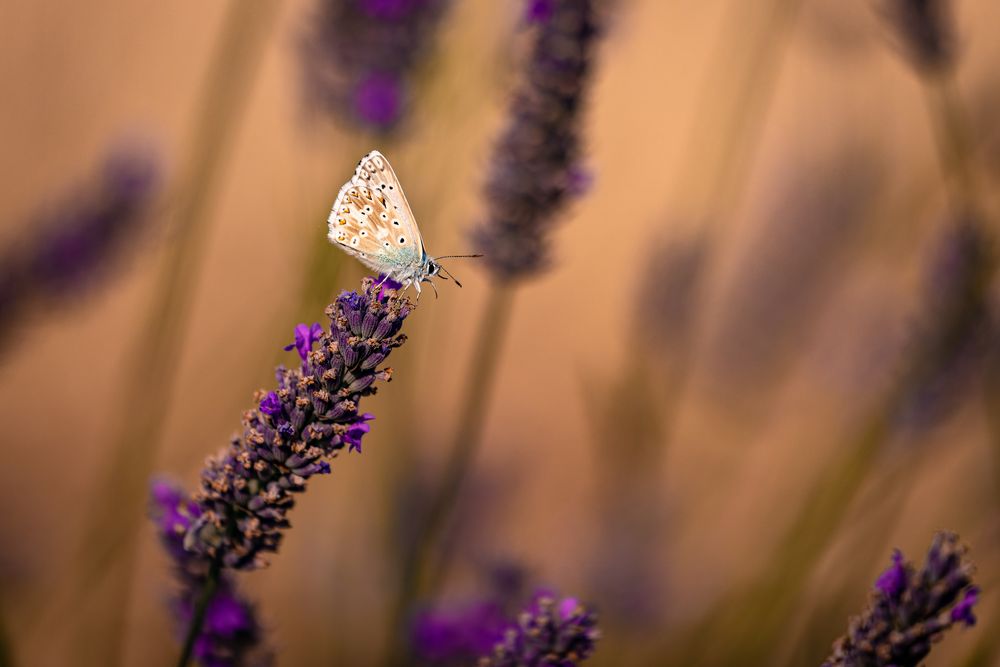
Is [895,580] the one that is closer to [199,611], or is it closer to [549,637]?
[549,637]

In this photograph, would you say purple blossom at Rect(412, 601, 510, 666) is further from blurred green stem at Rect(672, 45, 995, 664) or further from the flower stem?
blurred green stem at Rect(672, 45, 995, 664)

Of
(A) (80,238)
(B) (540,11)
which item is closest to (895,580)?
(B) (540,11)

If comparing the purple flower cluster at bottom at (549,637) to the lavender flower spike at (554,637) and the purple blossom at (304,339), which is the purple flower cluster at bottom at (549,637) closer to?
the lavender flower spike at (554,637)

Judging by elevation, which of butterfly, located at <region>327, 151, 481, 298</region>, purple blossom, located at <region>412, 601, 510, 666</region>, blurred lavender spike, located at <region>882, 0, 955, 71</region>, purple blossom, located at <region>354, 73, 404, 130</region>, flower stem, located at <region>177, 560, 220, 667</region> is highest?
blurred lavender spike, located at <region>882, 0, 955, 71</region>

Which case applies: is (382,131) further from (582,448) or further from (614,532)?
(582,448)

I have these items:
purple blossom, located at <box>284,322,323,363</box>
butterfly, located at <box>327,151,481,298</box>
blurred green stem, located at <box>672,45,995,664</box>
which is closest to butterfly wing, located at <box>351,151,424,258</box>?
butterfly, located at <box>327,151,481,298</box>

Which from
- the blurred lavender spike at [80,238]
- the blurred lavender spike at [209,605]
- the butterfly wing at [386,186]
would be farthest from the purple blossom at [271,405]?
the blurred lavender spike at [80,238]

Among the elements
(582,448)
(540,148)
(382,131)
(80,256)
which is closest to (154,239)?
(80,256)
